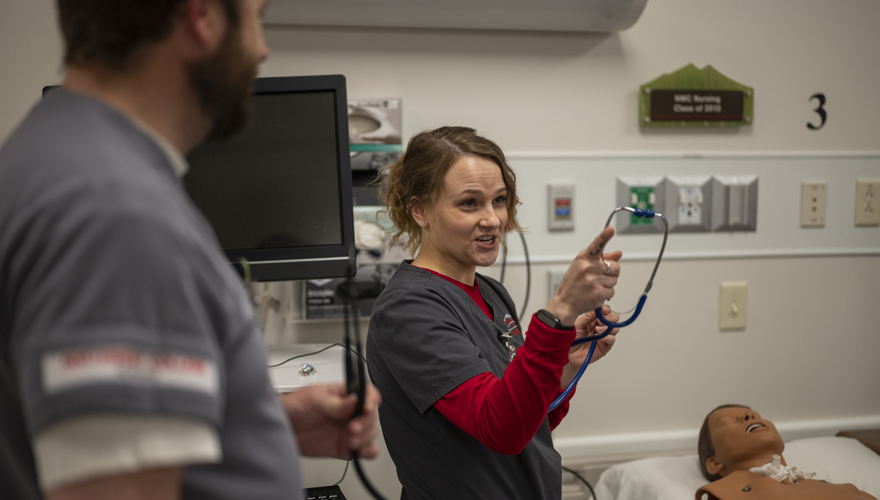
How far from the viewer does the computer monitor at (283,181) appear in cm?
159

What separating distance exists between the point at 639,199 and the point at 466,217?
1.05m

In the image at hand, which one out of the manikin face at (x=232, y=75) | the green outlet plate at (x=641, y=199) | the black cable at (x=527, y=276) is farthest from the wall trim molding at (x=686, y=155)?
the manikin face at (x=232, y=75)

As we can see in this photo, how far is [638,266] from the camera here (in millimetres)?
2109

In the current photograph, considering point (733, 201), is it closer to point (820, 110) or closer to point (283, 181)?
point (820, 110)

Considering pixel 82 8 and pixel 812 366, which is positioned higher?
pixel 82 8

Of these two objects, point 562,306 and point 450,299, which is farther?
point 450,299

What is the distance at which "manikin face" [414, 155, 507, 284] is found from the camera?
49.6 inches

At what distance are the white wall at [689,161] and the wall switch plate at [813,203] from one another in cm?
3

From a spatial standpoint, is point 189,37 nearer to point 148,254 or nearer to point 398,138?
point 148,254

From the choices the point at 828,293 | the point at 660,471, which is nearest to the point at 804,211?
the point at 828,293

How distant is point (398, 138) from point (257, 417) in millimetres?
1473

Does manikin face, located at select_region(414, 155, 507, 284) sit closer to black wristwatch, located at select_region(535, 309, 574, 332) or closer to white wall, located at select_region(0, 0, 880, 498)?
black wristwatch, located at select_region(535, 309, 574, 332)

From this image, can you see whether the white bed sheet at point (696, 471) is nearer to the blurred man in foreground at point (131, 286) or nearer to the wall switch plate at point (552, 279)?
the wall switch plate at point (552, 279)

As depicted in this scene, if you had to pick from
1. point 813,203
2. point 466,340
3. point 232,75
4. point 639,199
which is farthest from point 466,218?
point 813,203
